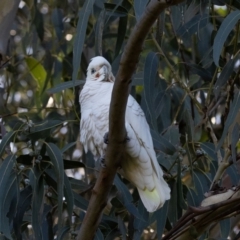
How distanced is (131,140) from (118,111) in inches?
15.9

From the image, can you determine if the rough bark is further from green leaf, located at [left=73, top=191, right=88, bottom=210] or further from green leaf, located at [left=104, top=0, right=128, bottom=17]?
green leaf, located at [left=73, top=191, right=88, bottom=210]

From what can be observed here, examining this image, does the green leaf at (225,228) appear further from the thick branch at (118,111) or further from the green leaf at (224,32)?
the green leaf at (224,32)

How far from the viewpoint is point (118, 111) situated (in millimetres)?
1276

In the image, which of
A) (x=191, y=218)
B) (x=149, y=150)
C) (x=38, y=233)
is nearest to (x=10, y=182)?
(x=38, y=233)

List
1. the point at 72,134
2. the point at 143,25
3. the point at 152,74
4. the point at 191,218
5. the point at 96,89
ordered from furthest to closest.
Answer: the point at 72,134 → the point at 96,89 → the point at 152,74 → the point at 191,218 → the point at 143,25

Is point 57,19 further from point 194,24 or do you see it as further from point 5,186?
point 5,186

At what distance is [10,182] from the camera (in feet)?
5.52

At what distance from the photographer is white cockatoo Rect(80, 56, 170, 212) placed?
169cm

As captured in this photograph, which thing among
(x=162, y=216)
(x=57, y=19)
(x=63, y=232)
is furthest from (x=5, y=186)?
(x=57, y=19)

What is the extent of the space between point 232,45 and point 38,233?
86cm


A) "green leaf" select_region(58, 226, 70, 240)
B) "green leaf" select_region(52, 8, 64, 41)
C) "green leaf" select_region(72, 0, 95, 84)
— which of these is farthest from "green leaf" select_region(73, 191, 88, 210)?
"green leaf" select_region(52, 8, 64, 41)

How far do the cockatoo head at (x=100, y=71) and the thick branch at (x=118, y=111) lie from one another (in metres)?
0.56

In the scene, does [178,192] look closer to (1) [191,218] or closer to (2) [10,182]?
(1) [191,218]

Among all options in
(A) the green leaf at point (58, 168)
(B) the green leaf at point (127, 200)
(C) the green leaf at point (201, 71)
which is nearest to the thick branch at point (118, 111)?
(A) the green leaf at point (58, 168)
